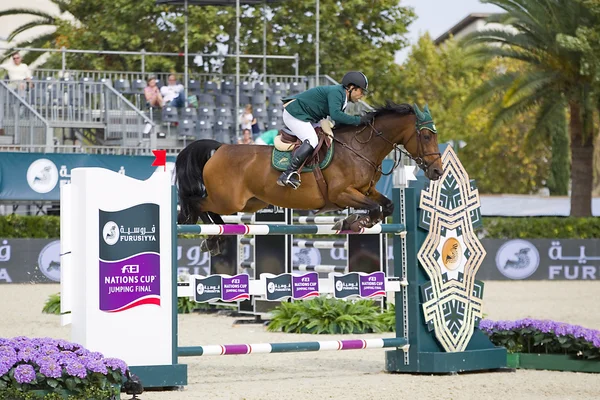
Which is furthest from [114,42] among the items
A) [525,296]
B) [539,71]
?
[525,296]

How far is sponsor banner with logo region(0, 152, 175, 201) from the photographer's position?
1867cm

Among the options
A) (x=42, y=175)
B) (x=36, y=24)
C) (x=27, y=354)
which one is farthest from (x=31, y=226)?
(x=36, y=24)

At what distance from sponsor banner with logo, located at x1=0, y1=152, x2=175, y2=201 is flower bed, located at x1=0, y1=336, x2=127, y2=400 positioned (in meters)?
12.6

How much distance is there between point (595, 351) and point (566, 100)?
1608 centimetres

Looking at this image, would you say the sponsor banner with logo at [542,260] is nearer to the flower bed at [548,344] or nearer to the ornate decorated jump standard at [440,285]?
the flower bed at [548,344]

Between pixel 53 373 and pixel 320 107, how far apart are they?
3.68m

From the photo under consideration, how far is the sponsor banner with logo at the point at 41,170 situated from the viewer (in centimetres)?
1867

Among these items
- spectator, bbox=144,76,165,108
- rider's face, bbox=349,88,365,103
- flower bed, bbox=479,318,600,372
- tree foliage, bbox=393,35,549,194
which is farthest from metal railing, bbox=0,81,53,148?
tree foliage, bbox=393,35,549,194

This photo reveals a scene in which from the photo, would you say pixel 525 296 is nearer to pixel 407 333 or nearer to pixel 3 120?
pixel 407 333

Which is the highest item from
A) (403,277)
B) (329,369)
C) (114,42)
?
(114,42)

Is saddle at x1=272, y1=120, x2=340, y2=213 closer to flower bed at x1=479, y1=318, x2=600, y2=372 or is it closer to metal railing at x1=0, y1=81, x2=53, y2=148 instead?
flower bed at x1=479, y1=318, x2=600, y2=372

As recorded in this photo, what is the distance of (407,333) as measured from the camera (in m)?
8.29

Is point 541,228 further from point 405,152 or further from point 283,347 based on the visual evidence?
point 283,347

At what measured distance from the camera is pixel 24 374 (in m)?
5.82
